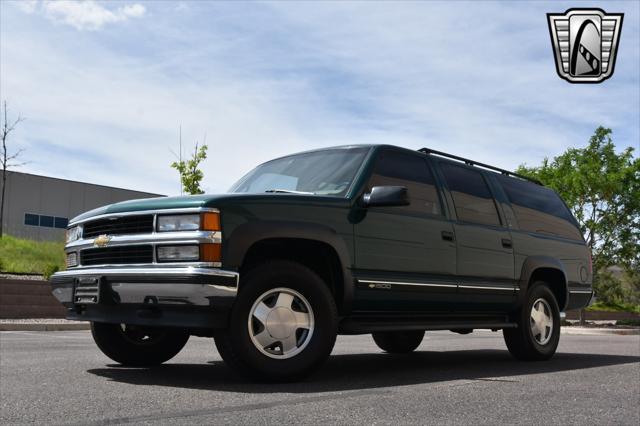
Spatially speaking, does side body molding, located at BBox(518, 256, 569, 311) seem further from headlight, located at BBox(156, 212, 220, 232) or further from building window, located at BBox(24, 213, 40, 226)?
building window, located at BBox(24, 213, 40, 226)

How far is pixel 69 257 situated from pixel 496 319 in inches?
170

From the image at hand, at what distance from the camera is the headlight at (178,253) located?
5.41 m

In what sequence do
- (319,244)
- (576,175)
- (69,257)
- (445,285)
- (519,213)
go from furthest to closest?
(576,175) < (519,213) < (445,285) < (69,257) < (319,244)

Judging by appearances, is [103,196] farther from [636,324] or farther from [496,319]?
[496,319]

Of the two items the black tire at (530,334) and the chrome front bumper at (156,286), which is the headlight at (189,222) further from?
the black tire at (530,334)

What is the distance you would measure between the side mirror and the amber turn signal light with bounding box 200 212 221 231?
139cm

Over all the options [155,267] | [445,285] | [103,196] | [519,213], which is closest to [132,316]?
[155,267]

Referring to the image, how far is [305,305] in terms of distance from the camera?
5777 mm

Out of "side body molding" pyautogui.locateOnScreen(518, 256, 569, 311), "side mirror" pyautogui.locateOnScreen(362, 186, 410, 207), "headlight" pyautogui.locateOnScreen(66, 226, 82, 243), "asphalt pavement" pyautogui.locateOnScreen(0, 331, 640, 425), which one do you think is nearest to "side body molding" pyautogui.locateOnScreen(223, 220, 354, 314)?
"side mirror" pyautogui.locateOnScreen(362, 186, 410, 207)

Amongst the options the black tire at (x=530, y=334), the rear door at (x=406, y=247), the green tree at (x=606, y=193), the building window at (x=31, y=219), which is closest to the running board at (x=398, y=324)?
the rear door at (x=406, y=247)

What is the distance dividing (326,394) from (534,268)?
3.97 m

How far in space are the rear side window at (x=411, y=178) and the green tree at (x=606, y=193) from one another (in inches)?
1023

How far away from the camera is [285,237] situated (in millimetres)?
5734

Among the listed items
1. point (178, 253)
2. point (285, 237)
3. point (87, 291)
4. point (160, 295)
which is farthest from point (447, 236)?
point (87, 291)
